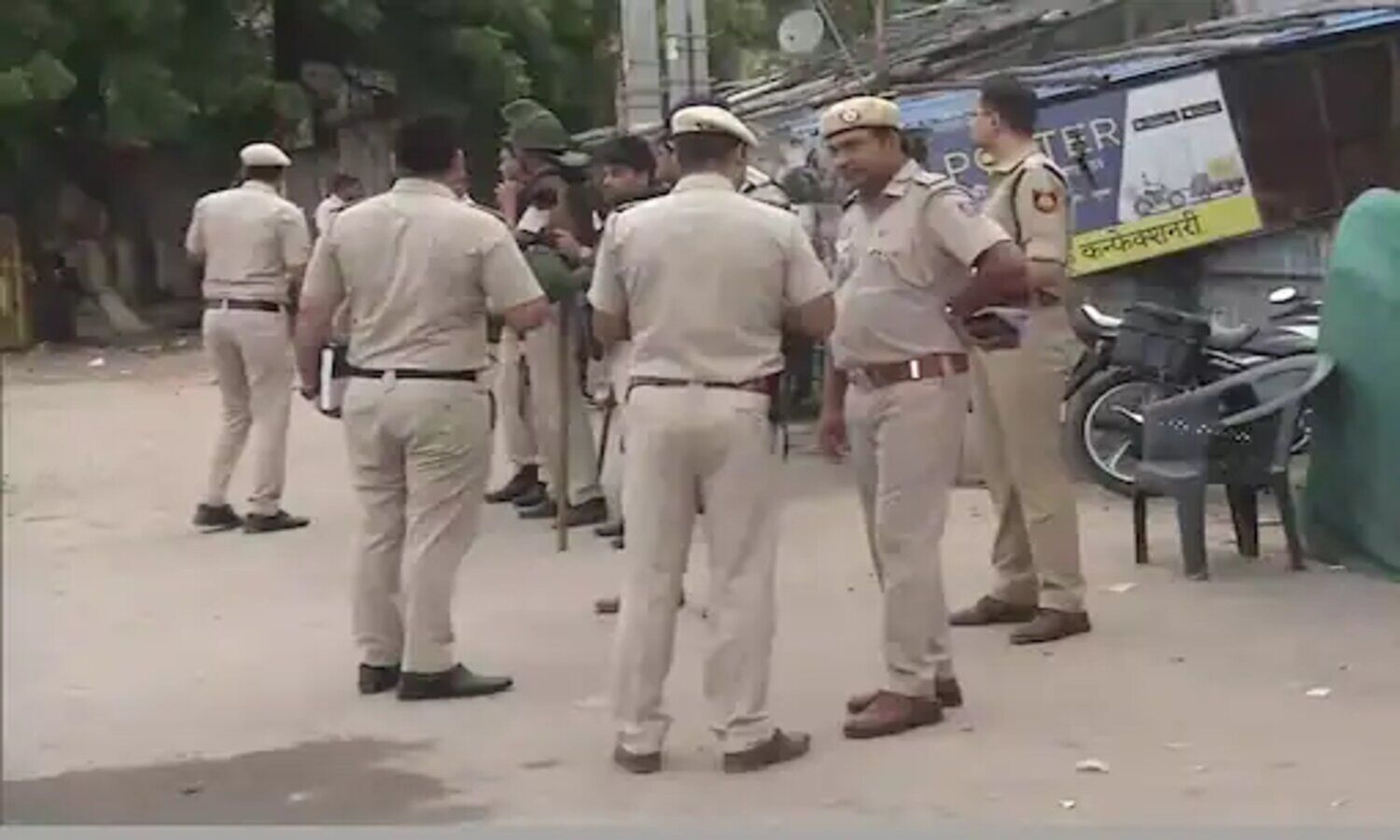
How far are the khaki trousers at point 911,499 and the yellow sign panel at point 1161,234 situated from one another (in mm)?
5125

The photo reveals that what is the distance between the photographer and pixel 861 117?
620 cm

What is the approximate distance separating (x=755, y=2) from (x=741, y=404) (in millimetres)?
23664

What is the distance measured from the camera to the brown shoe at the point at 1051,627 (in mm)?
7305

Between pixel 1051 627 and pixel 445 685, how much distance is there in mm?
1960

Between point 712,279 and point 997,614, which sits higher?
point 712,279

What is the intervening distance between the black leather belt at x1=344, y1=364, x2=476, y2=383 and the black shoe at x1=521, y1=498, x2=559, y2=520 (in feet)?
11.7

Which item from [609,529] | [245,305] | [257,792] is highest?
[245,305]

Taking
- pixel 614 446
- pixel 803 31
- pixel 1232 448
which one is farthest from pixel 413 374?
pixel 803 31

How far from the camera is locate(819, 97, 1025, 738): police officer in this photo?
20.4 feet

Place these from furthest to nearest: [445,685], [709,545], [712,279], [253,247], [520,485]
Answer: [520,485] → [253,247] → [445,685] → [709,545] → [712,279]

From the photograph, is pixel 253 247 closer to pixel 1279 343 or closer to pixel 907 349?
pixel 1279 343

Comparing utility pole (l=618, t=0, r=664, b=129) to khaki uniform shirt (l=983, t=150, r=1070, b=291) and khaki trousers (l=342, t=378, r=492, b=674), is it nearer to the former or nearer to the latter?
khaki uniform shirt (l=983, t=150, r=1070, b=291)

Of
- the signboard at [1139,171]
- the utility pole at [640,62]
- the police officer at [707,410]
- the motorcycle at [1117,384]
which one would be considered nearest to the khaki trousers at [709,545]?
the police officer at [707,410]

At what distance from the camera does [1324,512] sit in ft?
27.8
